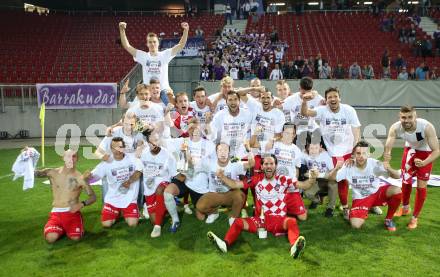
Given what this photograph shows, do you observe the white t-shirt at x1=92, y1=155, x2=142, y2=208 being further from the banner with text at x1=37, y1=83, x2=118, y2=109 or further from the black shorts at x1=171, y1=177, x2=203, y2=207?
the banner with text at x1=37, y1=83, x2=118, y2=109

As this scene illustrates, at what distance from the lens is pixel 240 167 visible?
262 inches

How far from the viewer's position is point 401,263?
203 inches

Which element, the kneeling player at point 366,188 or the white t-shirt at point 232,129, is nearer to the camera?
the kneeling player at point 366,188

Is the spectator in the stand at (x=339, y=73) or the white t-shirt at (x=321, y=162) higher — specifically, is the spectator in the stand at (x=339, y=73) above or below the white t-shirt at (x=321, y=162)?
above

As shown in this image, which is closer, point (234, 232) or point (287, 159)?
point (234, 232)

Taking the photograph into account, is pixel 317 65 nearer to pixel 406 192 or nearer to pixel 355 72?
pixel 355 72

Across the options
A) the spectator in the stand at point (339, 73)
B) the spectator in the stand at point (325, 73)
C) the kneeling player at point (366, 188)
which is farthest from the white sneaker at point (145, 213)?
the spectator in the stand at point (339, 73)

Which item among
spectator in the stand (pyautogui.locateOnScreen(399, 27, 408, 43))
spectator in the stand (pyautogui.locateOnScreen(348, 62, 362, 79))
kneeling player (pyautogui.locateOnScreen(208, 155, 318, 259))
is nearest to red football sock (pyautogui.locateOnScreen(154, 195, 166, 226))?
kneeling player (pyautogui.locateOnScreen(208, 155, 318, 259))

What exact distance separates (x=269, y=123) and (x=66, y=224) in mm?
3840

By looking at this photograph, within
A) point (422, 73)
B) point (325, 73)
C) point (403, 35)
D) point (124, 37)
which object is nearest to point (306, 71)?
point (325, 73)

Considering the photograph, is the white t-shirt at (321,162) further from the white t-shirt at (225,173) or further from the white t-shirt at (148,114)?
the white t-shirt at (148,114)

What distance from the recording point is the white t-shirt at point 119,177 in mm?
6730

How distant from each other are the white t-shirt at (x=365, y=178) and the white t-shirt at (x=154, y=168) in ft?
10.1

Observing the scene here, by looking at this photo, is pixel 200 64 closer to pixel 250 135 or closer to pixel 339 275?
pixel 250 135
